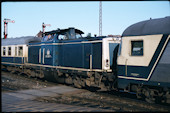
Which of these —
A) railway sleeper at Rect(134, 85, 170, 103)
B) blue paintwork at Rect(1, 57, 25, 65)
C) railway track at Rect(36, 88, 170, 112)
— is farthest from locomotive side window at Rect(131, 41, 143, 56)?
blue paintwork at Rect(1, 57, 25, 65)

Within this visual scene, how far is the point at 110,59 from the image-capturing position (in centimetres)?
1141

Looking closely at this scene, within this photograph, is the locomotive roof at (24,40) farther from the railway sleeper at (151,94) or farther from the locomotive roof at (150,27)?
the railway sleeper at (151,94)

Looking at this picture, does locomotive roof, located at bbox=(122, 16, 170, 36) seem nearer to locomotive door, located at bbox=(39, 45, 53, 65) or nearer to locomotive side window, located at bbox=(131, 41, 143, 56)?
locomotive side window, located at bbox=(131, 41, 143, 56)

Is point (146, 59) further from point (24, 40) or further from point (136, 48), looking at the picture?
point (24, 40)

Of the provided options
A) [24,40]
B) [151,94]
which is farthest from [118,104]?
[24,40]

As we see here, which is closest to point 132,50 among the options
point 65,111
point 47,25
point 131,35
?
point 131,35

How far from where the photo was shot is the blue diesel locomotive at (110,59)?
830 centimetres

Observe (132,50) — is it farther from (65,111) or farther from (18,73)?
(18,73)

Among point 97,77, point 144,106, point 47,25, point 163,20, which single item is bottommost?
point 144,106

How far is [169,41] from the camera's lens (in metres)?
7.92

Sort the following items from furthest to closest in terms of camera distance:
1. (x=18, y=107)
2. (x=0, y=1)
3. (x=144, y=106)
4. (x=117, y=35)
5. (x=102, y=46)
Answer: (x=117, y=35) → (x=102, y=46) → (x=144, y=106) → (x=18, y=107) → (x=0, y=1)

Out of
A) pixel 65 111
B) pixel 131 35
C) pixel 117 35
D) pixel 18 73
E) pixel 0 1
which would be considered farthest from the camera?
pixel 18 73

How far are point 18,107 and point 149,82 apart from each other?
5628mm

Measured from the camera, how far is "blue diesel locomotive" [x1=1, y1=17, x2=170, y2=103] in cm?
830
